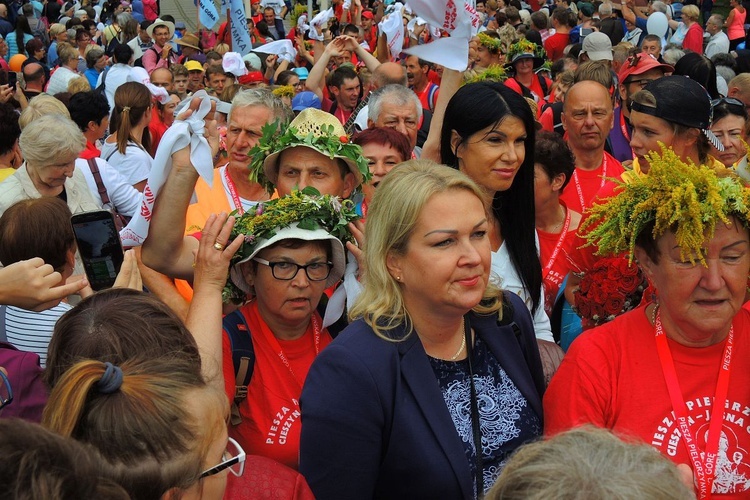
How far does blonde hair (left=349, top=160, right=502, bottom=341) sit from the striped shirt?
1.42 meters

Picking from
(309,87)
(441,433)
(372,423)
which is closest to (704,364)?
(441,433)

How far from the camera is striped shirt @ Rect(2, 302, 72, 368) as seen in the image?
11.8 ft

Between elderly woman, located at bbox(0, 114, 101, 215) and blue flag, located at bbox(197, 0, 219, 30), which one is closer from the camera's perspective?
elderly woman, located at bbox(0, 114, 101, 215)

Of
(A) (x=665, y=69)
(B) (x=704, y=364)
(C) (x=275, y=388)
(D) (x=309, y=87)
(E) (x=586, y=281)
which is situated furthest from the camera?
(D) (x=309, y=87)

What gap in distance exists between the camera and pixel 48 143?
17.5ft

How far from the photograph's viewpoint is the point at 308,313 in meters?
3.57

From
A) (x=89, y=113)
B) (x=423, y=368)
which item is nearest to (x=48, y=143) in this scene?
(x=89, y=113)

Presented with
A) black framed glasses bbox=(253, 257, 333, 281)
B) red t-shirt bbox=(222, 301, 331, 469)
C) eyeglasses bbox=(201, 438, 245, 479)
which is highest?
black framed glasses bbox=(253, 257, 333, 281)

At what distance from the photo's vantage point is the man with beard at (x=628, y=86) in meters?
7.38

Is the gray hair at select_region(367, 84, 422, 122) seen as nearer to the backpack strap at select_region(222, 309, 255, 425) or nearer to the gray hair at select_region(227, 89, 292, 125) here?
the gray hair at select_region(227, 89, 292, 125)

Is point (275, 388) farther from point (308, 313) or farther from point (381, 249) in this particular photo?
point (381, 249)

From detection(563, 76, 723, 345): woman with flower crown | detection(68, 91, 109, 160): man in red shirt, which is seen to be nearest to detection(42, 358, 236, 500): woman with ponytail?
detection(563, 76, 723, 345): woman with flower crown

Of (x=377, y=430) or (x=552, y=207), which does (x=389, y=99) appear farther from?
(x=377, y=430)

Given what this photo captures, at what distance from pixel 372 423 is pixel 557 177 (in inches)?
108
